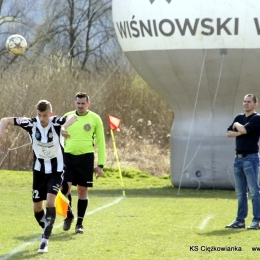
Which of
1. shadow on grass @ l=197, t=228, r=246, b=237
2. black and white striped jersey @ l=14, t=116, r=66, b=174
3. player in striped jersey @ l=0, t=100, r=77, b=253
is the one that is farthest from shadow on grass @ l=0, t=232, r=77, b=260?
shadow on grass @ l=197, t=228, r=246, b=237

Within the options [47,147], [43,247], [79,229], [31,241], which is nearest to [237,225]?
[79,229]

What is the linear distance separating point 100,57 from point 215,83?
25.7 metres

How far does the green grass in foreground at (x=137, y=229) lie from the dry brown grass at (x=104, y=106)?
292 inches

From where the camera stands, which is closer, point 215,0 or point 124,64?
point 215,0

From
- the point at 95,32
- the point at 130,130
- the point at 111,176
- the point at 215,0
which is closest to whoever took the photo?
the point at 215,0

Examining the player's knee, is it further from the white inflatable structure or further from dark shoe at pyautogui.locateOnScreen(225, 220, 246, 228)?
the white inflatable structure

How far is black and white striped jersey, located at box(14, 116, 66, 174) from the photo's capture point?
33.3 ft

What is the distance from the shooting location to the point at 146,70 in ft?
66.4

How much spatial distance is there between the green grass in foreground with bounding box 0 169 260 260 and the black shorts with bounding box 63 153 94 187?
2.25ft

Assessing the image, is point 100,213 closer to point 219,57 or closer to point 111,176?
point 219,57

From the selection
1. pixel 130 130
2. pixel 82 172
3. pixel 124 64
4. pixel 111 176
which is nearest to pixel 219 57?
pixel 111 176

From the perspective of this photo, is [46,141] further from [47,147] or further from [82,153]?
[82,153]

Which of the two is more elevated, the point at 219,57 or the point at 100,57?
the point at 100,57

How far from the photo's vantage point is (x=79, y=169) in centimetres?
1196
